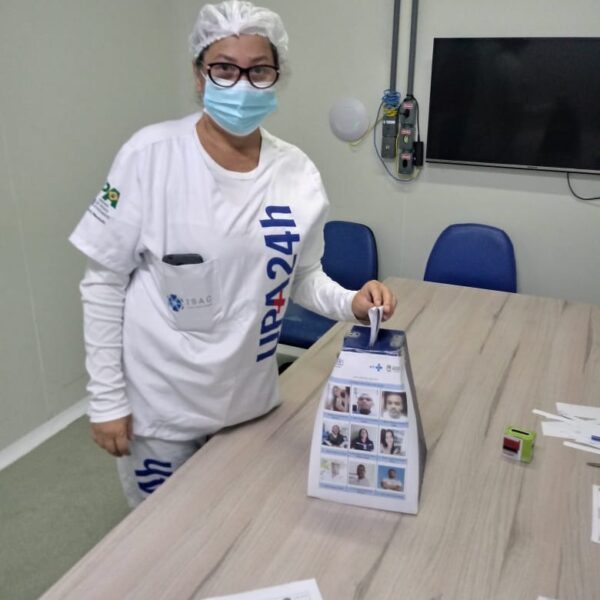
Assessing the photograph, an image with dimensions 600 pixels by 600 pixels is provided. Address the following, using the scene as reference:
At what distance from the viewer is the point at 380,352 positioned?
1140 millimetres

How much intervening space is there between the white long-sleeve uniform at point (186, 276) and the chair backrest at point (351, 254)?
5.81 ft

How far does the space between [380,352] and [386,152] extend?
2162 mm

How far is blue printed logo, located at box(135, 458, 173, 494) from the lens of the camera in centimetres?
140

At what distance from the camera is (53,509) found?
2285 mm

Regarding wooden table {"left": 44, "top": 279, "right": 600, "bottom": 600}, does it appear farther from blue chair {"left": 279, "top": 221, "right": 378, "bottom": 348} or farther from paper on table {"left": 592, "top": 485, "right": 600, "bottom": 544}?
blue chair {"left": 279, "top": 221, "right": 378, "bottom": 348}

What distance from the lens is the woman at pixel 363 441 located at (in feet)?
3.65

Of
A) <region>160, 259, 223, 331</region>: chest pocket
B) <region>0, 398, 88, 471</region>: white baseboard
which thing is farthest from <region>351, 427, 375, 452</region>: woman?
<region>0, 398, 88, 471</region>: white baseboard

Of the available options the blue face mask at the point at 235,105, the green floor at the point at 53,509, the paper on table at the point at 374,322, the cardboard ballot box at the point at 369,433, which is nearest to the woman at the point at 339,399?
the cardboard ballot box at the point at 369,433

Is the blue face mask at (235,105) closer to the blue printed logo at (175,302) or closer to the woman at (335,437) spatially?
the blue printed logo at (175,302)

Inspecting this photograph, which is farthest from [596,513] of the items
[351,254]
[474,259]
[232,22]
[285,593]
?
[351,254]

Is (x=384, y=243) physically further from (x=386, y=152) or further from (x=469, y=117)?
(x=469, y=117)

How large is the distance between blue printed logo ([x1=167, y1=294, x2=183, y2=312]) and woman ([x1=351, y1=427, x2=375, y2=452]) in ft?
1.47

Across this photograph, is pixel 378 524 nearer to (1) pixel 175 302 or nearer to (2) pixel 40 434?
(1) pixel 175 302

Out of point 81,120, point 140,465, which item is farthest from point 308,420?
point 81,120
